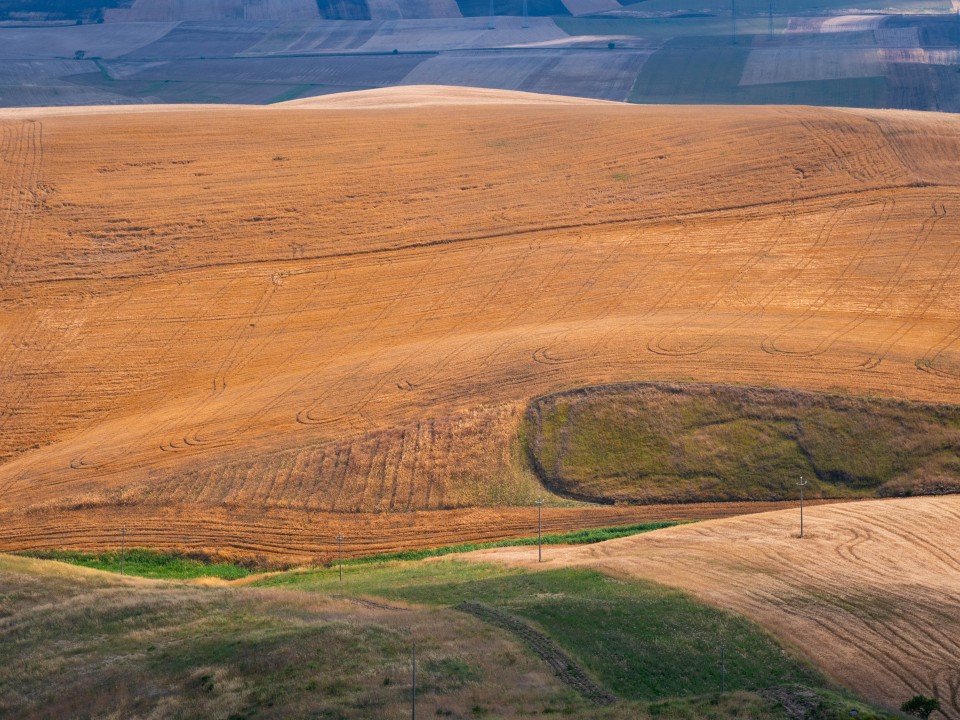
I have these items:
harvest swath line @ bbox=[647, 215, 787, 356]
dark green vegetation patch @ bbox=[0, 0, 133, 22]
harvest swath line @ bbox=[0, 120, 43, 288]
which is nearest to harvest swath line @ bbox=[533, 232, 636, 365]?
harvest swath line @ bbox=[647, 215, 787, 356]

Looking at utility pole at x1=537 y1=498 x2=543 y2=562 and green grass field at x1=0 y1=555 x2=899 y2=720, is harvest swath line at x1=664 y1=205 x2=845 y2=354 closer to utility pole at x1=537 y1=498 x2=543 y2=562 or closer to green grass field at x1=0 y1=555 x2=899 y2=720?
utility pole at x1=537 y1=498 x2=543 y2=562

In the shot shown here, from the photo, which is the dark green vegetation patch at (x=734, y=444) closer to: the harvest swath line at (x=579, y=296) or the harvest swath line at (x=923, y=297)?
the harvest swath line at (x=579, y=296)

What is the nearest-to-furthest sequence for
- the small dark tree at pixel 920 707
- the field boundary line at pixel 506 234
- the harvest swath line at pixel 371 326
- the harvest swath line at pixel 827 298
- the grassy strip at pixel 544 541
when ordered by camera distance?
the small dark tree at pixel 920 707 < the grassy strip at pixel 544 541 < the harvest swath line at pixel 371 326 < the harvest swath line at pixel 827 298 < the field boundary line at pixel 506 234

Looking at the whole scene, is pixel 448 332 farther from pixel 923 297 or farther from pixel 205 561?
pixel 923 297

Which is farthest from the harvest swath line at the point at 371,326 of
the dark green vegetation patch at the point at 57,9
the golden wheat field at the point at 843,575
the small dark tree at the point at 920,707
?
the dark green vegetation patch at the point at 57,9

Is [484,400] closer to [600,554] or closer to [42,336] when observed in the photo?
[600,554]
